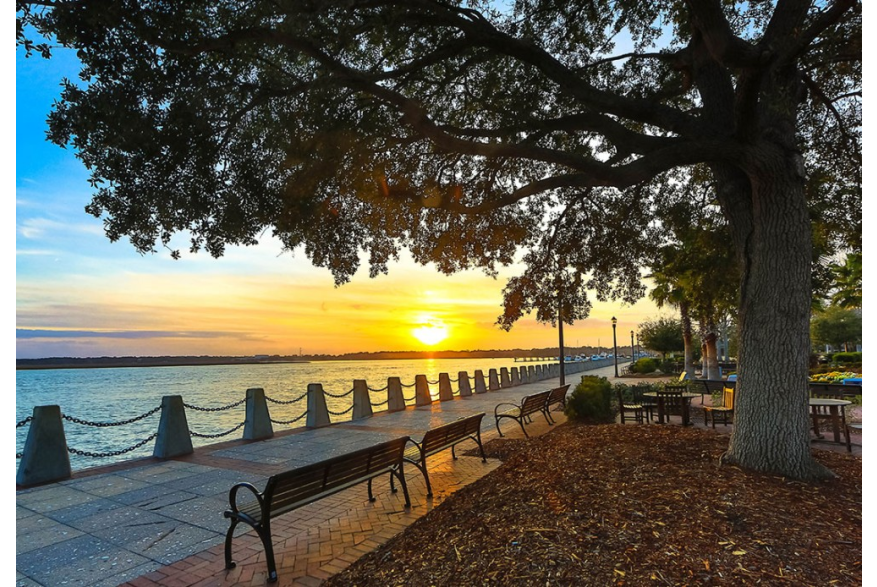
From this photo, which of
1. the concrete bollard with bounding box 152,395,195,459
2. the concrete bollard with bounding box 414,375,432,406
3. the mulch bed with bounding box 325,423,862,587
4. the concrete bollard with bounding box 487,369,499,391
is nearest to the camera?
the mulch bed with bounding box 325,423,862,587

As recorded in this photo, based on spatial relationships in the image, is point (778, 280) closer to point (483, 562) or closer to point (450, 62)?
point (483, 562)

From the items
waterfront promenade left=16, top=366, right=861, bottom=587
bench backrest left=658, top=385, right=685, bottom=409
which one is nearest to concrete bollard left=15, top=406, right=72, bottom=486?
waterfront promenade left=16, top=366, right=861, bottom=587

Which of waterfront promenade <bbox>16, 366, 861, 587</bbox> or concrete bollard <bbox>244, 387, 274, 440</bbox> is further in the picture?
concrete bollard <bbox>244, 387, 274, 440</bbox>

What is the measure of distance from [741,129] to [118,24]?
7764 millimetres

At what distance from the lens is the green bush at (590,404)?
12.1m

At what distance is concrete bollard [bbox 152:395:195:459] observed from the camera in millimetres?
9055

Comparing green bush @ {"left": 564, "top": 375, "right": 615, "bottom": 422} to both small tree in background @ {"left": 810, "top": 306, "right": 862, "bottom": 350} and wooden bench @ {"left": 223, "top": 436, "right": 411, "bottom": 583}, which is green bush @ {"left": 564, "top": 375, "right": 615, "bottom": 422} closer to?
wooden bench @ {"left": 223, "top": 436, "right": 411, "bottom": 583}

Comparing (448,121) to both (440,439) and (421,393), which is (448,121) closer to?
(440,439)

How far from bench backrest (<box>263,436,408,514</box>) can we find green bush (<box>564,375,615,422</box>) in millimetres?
7418

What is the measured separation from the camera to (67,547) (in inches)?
194

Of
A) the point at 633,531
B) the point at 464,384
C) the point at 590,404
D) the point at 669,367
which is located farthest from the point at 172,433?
the point at 669,367

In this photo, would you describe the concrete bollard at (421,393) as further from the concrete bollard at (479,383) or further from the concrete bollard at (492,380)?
the concrete bollard at (492,380)

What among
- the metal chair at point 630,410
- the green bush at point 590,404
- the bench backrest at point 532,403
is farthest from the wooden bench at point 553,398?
the metal chair at point 630,410

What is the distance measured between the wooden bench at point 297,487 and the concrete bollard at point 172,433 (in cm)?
515
